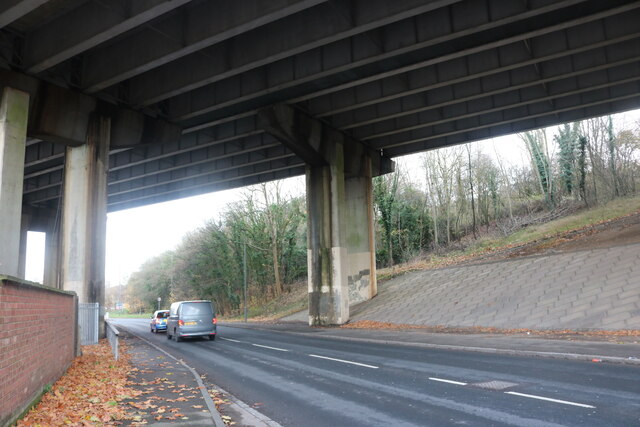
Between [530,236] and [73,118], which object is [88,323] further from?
[530,236]

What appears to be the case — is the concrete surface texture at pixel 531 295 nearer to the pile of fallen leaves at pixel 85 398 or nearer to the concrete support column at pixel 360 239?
the concrete support column at pixel 360 239

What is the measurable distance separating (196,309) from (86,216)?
6491mm

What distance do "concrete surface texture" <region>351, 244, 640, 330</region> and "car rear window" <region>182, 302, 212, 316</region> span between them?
8661mm

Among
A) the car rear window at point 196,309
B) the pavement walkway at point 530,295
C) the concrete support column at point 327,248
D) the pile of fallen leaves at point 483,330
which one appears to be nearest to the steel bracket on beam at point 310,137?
the concrete support column at point 327,248

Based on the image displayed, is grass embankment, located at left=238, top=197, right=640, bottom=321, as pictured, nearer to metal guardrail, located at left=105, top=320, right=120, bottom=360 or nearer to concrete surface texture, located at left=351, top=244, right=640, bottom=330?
concrete surface texture, located at left=351, top=244, right=640, bottom=330

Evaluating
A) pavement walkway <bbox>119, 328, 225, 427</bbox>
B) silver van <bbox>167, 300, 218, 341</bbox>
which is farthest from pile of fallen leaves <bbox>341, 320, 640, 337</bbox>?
pavement walkway <bbox>119, 328, 225, 427</bbox>

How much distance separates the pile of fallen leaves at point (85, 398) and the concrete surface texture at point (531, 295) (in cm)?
1415

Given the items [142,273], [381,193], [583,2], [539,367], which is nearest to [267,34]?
[583,2]

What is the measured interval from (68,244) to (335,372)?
611 inches

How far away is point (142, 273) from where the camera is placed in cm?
8631

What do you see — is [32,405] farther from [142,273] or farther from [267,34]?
[142,273]

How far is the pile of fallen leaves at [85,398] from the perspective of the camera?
20.8 feet

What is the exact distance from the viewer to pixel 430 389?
8.59m

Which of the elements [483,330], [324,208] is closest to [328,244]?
[324,208]
